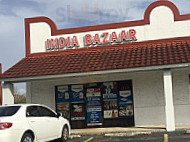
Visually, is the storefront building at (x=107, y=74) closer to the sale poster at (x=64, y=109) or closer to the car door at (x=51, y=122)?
the sale poster at (x=64, y=109)

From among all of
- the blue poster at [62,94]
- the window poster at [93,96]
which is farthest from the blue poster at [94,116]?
the blue poster at [62,94]

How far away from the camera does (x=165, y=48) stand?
14.7 m

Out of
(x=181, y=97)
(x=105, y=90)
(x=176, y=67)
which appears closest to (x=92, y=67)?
(x=105, y=90)

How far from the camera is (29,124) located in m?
8.83

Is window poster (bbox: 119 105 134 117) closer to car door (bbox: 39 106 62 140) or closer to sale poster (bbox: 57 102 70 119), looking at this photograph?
sale poster (bbox: 57 102 70 119)

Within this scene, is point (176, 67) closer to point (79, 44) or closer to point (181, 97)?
point (181, 97)

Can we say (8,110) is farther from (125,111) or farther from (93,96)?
(125,111)

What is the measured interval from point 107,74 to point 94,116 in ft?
8.78

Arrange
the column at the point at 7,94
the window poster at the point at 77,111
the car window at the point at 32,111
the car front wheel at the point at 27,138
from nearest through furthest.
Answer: the car front wheel at the point at 27,138
the car window at the point at 32,111
the column at the point at 7,94
the window poster at the point at 77,111

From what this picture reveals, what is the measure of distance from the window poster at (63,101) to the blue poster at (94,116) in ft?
3.79

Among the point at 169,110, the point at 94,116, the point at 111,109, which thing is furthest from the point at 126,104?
the point at 169,110

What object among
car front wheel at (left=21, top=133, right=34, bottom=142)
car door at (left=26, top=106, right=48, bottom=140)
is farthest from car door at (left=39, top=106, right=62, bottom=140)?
car front wheel at (left=21, top=133, right=34, bottom=142)

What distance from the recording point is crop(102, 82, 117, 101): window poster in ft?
51.2

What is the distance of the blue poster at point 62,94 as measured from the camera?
16.2 m
